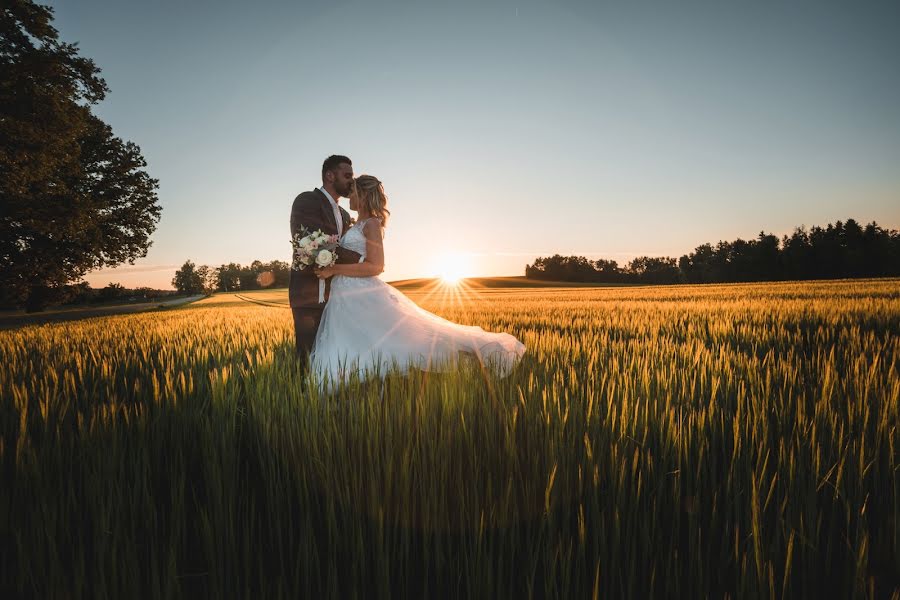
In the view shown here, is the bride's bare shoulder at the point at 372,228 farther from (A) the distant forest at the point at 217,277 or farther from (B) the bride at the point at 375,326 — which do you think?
(A) the distant forest at the point at 217,277

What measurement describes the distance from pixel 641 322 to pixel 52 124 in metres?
17.8

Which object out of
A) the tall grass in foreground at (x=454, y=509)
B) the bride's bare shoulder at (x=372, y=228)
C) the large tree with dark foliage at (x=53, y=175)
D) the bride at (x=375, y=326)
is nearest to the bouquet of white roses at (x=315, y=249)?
the bride at (x=375, y=326)

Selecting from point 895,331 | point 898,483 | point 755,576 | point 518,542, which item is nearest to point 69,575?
point 518,542

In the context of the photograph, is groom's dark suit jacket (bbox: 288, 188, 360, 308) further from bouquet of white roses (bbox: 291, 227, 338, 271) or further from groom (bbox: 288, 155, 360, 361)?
bouquet of white roses (bbox: 291, 227, 338, 271)

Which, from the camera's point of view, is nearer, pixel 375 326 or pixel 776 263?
pixel 375 326

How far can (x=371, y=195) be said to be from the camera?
172 inches

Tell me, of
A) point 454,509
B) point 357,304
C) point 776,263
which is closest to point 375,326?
point 357,304

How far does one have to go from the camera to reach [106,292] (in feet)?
225

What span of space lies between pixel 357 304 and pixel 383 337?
0.55m

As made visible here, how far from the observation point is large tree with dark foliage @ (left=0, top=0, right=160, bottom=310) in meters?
11.8

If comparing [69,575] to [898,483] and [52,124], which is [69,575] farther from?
[52,124]

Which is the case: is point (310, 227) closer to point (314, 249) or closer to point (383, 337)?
point (314, 249)

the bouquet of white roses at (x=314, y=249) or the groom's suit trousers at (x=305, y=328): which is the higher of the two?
the bouquet of white roses at (x=314, y=249)

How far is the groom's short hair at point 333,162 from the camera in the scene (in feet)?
14.0
